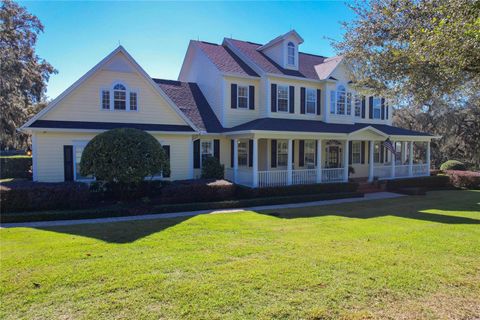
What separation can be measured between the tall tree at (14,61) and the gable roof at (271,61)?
16264 millimetres

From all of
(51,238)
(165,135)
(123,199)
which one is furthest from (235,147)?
(51,238)

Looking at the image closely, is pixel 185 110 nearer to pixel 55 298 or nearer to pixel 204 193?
pixel 204 193

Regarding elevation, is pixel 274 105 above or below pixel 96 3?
below

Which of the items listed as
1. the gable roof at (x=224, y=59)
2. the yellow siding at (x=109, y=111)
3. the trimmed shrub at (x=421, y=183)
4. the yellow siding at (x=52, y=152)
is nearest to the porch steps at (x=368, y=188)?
the trimmed shrub at (x=421, y=183)

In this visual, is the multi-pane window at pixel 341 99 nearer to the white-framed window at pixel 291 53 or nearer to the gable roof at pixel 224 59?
the white-framed window at pixel 291 53

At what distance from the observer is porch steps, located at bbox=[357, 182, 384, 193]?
18344 mm

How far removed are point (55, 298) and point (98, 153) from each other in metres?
7.68

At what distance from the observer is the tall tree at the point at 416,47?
22.1 feet

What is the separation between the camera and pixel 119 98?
14.6 metres

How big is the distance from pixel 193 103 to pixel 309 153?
8.16 m

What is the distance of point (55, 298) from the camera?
4531 millimetres

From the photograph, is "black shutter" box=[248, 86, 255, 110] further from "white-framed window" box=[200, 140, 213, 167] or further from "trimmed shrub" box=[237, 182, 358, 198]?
"trimmed shrub" box=[237, 182, 358, 198]

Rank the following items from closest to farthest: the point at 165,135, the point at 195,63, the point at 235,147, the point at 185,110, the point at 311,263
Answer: the point at 311,263 < the point at 165,135 < the point at 235,147 < the point at 185,110 < the point at 195,63

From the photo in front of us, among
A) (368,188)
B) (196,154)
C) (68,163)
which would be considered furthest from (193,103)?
(368,188)
